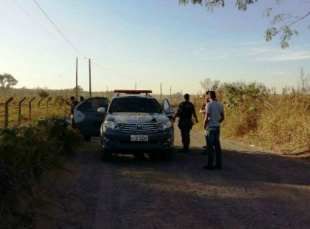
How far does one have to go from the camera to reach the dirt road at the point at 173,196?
211 inches

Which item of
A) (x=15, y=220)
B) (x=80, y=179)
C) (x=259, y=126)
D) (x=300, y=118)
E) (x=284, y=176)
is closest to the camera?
(x=15, y=220)

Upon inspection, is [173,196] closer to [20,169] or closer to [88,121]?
[20,169]

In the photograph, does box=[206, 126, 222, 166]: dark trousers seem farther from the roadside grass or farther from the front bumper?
the roadside grass

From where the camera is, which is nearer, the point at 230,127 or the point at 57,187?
the point at 57,187

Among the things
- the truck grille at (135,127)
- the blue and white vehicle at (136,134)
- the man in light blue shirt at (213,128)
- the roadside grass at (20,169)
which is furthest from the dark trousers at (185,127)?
the roadside grass at (20,169)

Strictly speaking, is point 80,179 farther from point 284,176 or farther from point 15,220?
point 284,176

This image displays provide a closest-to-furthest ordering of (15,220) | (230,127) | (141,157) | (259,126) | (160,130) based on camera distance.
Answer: (15,220)
(160,130)
(141,157)
(259,126)
(230,127)

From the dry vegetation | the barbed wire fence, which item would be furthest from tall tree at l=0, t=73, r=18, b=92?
the dry vegetation

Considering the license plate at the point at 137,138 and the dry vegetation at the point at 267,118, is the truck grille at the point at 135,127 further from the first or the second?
the dry vegetation at the point at 267,118

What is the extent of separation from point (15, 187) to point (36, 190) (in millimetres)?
1298

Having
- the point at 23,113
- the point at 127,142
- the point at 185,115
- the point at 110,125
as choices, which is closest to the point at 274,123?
the point at 185,115

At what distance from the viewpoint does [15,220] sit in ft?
15.9

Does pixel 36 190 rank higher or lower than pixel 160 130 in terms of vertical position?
lower

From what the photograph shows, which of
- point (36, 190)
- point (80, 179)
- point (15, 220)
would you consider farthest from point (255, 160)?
point (15, 220)
